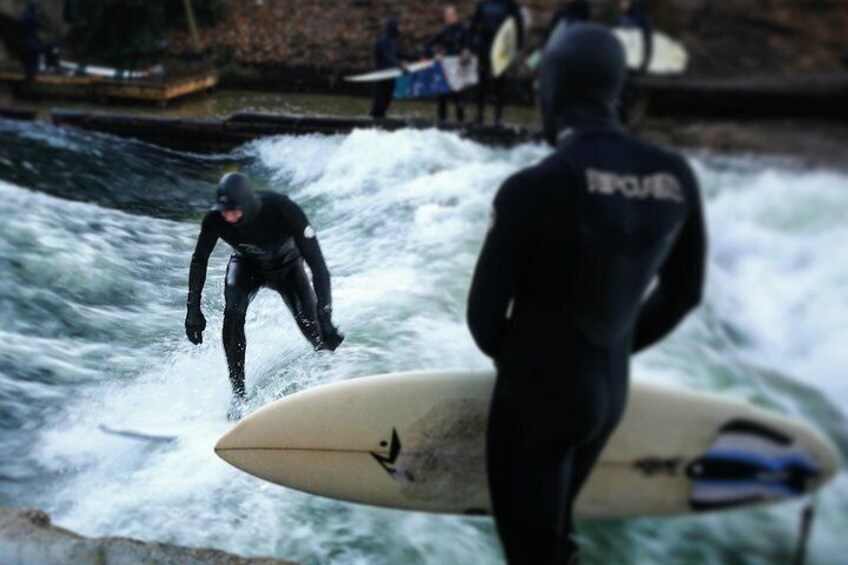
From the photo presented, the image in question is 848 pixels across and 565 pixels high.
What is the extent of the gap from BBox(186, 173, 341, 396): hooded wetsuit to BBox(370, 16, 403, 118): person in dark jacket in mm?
402

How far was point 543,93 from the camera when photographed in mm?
1517

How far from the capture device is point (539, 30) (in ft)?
6.81

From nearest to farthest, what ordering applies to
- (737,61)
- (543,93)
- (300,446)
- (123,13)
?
(543,93) < (737,61) < (300,446) < (123,13)

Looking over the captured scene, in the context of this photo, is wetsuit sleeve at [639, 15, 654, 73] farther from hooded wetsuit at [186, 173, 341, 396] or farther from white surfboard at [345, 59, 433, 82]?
hooded wetsuit at [186, 173, 341, 396]

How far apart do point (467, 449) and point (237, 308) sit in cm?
93

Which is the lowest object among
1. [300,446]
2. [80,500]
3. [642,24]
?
[80,500]

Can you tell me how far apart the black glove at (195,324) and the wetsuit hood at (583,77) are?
4.28 feet

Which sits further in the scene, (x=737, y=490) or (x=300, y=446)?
(x=300, y=446)

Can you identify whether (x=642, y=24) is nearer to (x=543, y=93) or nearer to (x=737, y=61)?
(x=737, y=61)

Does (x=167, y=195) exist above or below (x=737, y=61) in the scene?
below

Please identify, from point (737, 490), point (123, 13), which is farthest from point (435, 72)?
point (737, 490)

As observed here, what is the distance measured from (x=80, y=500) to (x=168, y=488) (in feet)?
1.00

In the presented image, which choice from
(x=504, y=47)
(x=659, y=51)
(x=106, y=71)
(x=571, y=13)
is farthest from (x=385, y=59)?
(x=659, y=51)

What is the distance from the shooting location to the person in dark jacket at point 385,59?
2.52 metres
